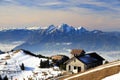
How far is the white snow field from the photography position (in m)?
88.3

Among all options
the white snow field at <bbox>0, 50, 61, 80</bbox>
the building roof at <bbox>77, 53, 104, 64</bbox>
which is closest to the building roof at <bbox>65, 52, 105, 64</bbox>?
the building roof at <bbox>77, 53, 104, 64</bbox>

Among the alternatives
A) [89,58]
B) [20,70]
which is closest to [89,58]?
[89,58]

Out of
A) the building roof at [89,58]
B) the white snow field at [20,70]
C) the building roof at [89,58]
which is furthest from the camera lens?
the building roof at [89,58]

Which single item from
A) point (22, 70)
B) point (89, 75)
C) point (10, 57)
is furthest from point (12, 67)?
point (89, 75)

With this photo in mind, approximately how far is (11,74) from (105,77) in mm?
65978

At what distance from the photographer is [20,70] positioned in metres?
98.2

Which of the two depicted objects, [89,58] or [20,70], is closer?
[20,70]

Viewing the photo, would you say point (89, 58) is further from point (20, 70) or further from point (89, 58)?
point (20, 70)

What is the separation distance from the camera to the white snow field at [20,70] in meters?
88.3

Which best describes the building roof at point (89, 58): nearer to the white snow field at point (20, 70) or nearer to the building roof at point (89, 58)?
the building roof at point (89, 58)

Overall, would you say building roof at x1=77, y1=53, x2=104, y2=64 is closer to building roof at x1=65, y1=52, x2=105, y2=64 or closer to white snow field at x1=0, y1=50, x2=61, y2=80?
building roof at x1=65, y1=52, x2=105, y2=64

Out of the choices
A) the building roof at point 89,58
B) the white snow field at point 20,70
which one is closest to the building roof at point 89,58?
the building roof at point 89,58

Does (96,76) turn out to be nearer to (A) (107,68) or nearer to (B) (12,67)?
(A) (107,68)

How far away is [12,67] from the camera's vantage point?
102 meters
